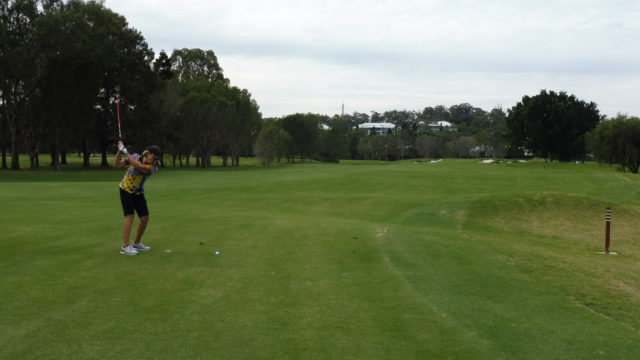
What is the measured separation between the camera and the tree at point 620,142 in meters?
67.3

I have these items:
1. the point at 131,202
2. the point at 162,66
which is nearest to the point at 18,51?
the point at 162,66

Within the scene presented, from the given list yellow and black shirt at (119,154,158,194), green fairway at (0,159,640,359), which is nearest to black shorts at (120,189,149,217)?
yellow and black shirt at (119,154,158,194)

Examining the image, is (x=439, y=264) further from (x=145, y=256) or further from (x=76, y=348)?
(x=76, y=348)

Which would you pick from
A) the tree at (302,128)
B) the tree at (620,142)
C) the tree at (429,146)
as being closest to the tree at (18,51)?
the tree at (620,142)

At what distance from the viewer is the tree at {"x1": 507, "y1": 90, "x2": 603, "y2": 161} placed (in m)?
95.5

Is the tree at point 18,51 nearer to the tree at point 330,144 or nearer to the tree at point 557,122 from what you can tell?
the tree at point 557,122

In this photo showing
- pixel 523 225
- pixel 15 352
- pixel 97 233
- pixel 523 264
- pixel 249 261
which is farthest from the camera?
pixel 523 225

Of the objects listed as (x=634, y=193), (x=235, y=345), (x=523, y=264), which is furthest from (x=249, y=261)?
(x=634, y=193)

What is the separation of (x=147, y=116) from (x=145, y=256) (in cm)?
6750

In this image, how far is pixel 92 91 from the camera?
65250 mm

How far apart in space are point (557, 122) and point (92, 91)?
3060 inches

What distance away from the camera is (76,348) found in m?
6.06

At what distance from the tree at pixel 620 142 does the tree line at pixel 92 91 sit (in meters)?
56.2

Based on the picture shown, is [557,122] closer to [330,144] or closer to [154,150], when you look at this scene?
[330,144]
